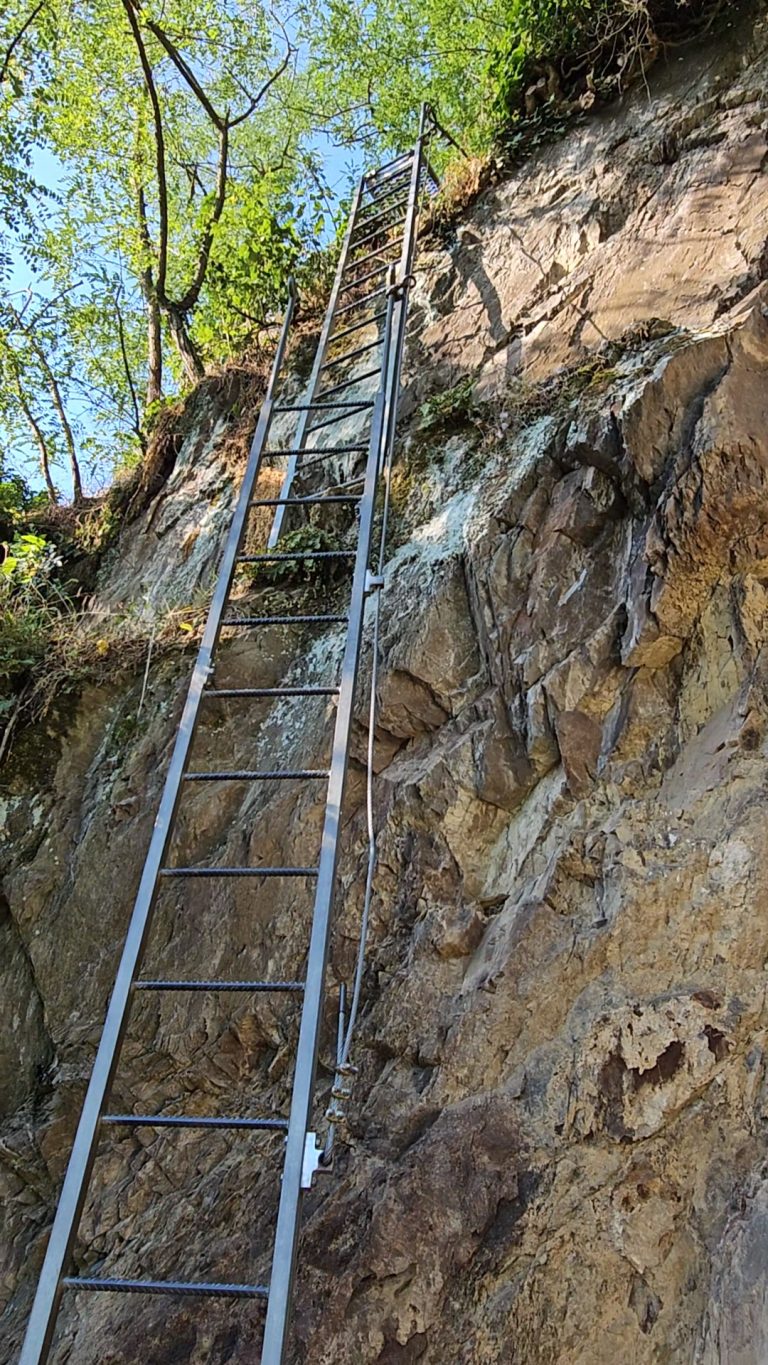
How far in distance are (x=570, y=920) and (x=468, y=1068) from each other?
537mm

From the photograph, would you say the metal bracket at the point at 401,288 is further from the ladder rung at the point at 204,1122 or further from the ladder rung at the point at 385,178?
the ladder rung at the point at 204,1122

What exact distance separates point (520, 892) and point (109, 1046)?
1358 millimetres

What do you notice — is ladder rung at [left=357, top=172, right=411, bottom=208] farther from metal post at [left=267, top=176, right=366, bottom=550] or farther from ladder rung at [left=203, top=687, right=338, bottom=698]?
Answer: ladder rung at [left=203, top=687, right=338, bottom=698]

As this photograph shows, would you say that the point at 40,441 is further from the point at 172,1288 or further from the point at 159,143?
the point at 172,1288

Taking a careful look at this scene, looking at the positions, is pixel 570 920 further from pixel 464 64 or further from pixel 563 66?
pixel 464 64

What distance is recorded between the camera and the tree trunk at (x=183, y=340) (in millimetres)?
9188

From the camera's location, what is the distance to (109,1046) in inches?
103

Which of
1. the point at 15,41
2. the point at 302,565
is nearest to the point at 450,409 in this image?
the point at 302,565

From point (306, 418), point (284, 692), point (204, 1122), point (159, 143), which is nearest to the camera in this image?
point (204, 1122)

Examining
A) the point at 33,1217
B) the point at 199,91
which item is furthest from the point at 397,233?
the point at 33,1217

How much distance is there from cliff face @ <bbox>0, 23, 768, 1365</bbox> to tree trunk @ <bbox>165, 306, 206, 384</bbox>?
4.49m

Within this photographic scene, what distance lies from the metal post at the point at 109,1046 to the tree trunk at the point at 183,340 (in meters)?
6.05

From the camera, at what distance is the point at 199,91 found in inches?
369

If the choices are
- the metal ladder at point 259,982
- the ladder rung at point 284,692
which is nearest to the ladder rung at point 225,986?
the metal ladder at point 259,982
